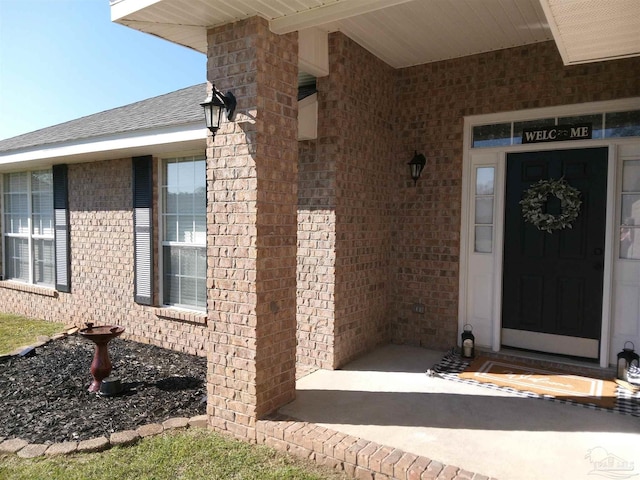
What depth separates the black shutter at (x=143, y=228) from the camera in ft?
18.7

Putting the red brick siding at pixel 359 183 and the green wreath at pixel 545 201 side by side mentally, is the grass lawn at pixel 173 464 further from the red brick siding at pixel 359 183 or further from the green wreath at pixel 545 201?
the green wreath at pixel 545 201

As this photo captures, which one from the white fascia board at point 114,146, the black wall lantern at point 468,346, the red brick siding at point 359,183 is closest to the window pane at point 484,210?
the red brick siding at point 359,183

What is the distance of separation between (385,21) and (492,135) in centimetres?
178

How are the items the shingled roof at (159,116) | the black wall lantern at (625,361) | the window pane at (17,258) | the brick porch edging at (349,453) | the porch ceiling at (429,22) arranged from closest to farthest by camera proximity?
the brick porch edging at (349,453), the porch ceiling at (429,22), the black wall lantern at (625,361), the shingled roof at (159,116), the window pane at (17,258)

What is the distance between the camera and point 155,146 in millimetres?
5164

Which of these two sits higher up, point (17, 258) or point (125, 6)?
point (125, 6)

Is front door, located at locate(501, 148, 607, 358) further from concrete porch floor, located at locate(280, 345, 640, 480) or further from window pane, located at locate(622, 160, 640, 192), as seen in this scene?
concrete porch floor, located at locate(280, 345, 640, 480)

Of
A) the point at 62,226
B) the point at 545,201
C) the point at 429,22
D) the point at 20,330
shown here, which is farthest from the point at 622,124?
the point at 20,330

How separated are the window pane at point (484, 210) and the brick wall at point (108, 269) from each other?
3528 millimetres

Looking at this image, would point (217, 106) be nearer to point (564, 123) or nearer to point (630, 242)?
point (564, 123)

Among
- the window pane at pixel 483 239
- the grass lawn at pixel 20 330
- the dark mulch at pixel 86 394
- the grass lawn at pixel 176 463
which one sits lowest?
the grass lawn at pixel 20 330

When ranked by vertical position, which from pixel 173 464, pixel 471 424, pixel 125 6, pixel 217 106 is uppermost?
pixel 125 6

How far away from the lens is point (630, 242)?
4211 millimetres

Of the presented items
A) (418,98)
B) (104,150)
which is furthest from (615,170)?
(104,150)
